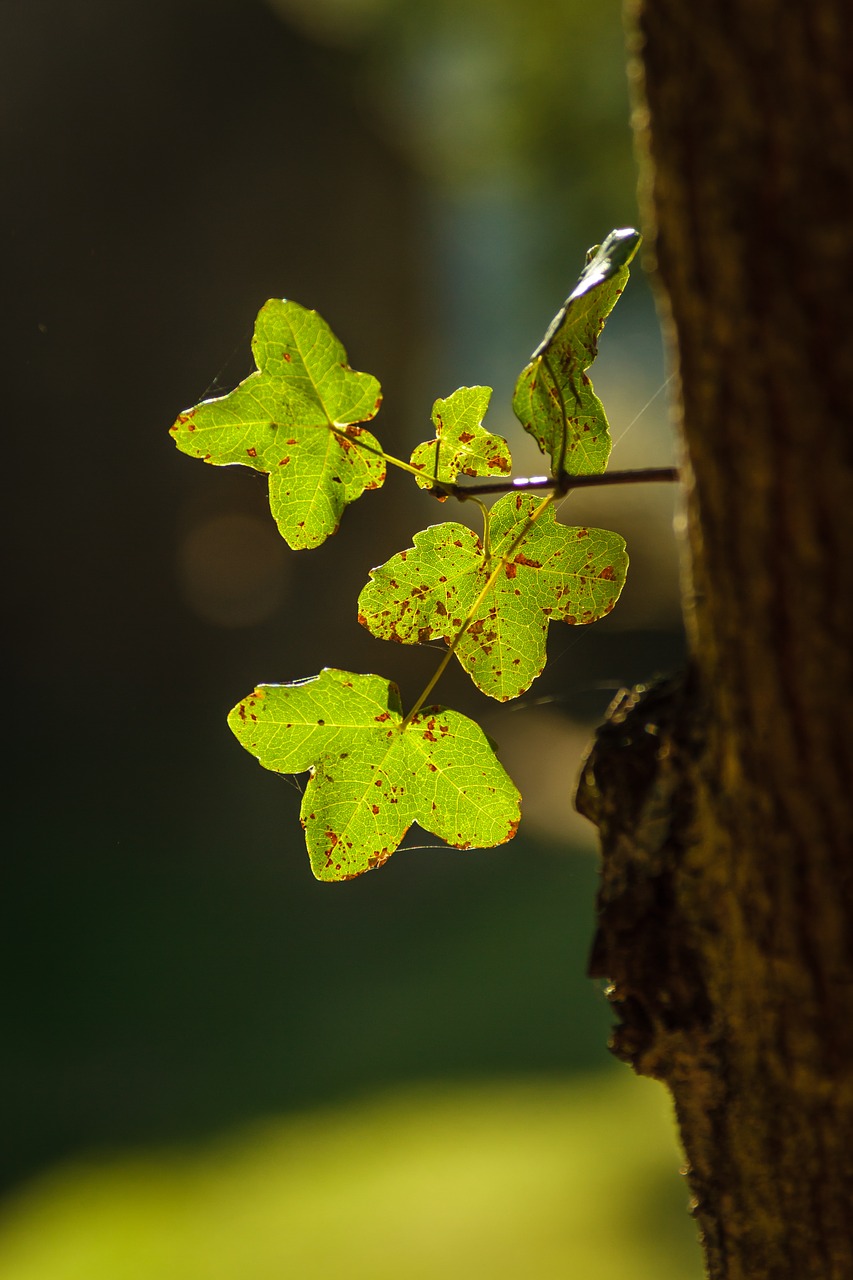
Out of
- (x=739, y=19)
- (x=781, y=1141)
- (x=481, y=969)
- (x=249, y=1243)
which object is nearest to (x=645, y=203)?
(x=739, y=19)

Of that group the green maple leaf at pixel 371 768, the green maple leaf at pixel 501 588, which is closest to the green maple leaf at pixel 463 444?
the green maple leaf at pixel 501 588

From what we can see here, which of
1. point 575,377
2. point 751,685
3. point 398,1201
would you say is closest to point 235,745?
point 398,1201

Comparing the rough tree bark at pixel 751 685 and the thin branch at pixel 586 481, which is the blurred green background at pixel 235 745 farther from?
the thin branch at pixel 586 481

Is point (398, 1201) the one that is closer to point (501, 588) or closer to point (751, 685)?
point (501, 588)

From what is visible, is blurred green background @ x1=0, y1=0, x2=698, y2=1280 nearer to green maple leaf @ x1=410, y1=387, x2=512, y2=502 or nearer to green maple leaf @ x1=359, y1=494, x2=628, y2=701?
green maple leaf @ x1=359, y1=494, x2=628, y2=701

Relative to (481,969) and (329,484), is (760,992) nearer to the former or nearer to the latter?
(329,484)

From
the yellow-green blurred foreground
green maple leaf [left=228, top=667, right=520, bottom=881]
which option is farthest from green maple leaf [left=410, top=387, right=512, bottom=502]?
the yellow-green blurred foreground
